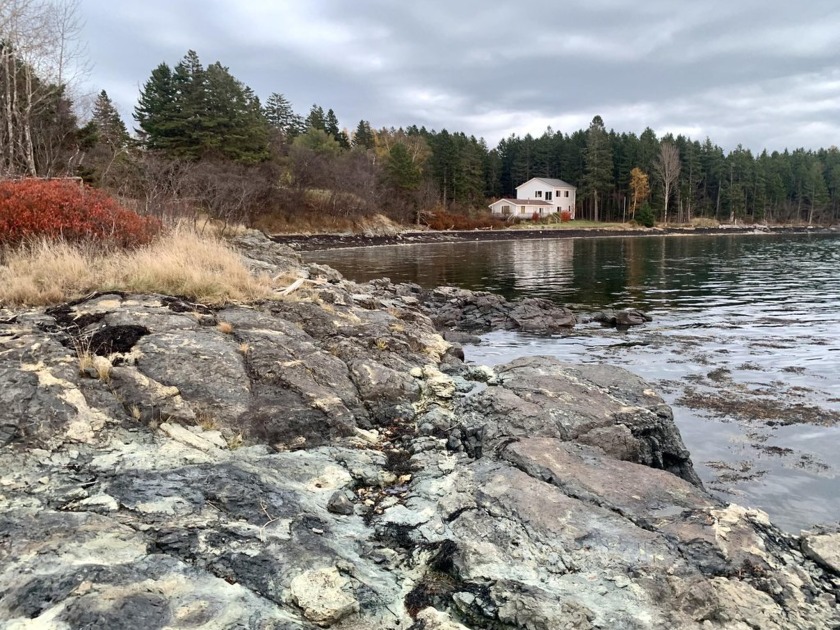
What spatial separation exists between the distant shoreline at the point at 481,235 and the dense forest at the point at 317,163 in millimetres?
5411

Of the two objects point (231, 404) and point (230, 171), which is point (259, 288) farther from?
point (230, 171)

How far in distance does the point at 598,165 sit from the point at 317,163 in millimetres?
52918

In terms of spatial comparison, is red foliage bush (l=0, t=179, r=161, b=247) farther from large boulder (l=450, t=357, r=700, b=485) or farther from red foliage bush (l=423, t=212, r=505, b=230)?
red foliage bush (l=423, t=212, r=505, b=230)

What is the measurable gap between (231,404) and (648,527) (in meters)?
4.28

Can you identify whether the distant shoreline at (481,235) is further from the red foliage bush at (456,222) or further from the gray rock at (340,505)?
the gray rock at (340,505)

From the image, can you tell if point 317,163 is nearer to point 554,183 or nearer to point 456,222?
point 456,222

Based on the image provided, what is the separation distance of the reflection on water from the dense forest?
50.9 ft

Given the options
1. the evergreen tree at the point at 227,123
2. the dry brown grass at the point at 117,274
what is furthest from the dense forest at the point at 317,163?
the dry brown grass at the point at 117,274

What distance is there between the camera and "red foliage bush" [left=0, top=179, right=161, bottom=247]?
1034cm

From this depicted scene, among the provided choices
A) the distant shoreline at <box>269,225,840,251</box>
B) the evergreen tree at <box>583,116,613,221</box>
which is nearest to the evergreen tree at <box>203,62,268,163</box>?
the distant shoreline at <box>269,225,840,251</box>

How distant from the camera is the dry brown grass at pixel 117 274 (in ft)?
26.3

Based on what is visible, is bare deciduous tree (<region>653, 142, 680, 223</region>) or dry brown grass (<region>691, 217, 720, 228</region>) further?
dry brown grass (<region>691, 217, 720, 228</region>)

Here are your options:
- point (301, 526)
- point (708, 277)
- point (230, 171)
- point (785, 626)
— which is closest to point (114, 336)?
point (301, 526)

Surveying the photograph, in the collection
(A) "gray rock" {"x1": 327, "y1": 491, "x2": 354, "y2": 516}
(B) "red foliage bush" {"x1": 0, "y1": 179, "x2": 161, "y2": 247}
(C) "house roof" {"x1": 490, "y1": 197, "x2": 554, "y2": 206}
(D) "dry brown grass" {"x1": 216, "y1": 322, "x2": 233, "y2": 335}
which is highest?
(C) "house roof" {"x1": 490, "y1": 197, "x2": 554, "y2": 206}
